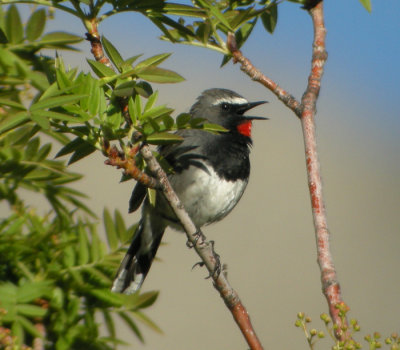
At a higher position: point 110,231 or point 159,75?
point 159,75

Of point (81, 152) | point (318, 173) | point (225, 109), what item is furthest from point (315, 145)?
point (225, 109)

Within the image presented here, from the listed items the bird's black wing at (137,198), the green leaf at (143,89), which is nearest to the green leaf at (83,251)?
the green leaf at (143,89)

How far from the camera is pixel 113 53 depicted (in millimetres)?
1510

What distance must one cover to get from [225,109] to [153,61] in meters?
2.49

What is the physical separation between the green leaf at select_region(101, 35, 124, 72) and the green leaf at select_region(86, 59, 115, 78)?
6cm

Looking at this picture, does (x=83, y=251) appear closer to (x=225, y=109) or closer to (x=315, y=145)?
(x=315, y=145)

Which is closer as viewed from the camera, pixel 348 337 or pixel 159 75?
pixel 348 337

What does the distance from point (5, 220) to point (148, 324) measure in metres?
0.38

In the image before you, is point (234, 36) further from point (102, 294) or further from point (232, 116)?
point (232, 116)

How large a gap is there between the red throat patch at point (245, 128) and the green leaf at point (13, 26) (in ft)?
8.48

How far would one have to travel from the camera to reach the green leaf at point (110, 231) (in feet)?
5.26

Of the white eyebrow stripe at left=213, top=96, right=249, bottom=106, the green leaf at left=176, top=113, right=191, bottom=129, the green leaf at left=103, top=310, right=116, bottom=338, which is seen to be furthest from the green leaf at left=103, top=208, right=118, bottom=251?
the white eyebrow stripe at left=213, top=96, right=249, bottom=106

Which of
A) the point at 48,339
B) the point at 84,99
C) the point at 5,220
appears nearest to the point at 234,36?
the point at 84,99

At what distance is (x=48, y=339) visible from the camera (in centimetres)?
133
